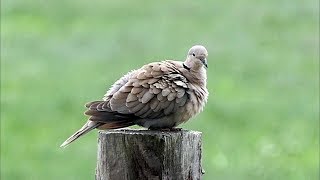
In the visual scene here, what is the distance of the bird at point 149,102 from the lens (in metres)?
4.63

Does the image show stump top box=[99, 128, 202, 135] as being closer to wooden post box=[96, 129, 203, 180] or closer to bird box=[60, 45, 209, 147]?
wooden post box=[96, 129, 203, 180]

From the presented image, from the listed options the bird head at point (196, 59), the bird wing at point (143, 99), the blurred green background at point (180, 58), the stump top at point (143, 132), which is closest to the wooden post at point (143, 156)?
the stump top at point (143, 132)

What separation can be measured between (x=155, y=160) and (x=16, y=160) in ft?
20.9

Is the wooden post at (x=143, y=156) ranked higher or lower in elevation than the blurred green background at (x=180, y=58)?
lower

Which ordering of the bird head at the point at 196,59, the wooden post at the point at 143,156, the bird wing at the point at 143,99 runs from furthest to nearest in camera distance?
1. the bird head at the point at 196,59
2. the bird wing at the point at 143,99
3. the wooden post at the point at 143,156

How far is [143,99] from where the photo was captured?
460 centimetres

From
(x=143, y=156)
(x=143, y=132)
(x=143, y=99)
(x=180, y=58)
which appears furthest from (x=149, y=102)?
(x=180, y=58)

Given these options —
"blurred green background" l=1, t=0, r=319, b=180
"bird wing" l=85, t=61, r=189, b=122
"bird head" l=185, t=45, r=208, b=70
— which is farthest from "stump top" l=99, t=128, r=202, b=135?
"blurred green background" l=1, t=0, r=319, b=180

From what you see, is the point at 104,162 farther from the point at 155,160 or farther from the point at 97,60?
the point at 97,60

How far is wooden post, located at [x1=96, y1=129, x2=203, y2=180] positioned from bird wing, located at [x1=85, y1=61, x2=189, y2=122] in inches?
11.3

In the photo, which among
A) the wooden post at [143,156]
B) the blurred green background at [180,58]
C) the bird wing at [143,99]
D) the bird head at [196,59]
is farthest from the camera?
the blurred green background at [180,58]

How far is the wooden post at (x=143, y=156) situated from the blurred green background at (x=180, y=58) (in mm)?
4344

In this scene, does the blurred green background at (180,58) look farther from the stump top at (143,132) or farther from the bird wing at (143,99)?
the stump top at (143,132)

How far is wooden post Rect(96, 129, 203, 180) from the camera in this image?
4.30m
